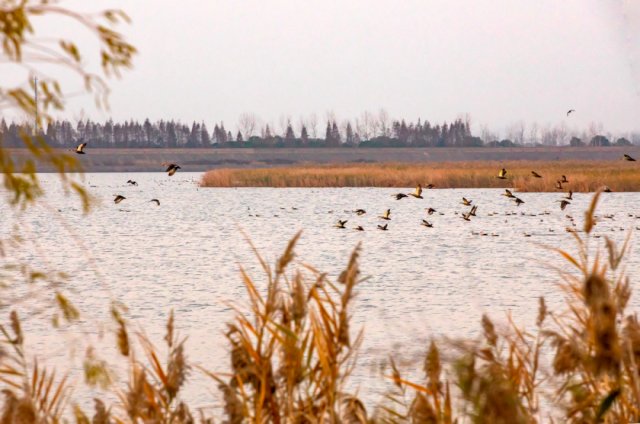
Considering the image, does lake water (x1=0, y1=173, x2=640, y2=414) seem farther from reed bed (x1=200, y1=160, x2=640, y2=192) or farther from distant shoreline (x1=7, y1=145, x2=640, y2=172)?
distant shoreline (x1=7, y1=145, x2=640, y2=172)

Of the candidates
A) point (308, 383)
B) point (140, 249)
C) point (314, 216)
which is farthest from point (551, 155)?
point (308, 383)

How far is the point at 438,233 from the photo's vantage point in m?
32.8

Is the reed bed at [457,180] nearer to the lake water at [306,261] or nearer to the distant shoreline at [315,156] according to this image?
the lake water at [306,261]

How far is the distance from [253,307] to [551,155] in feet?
491

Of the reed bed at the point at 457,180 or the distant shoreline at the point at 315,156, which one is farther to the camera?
the distant shoreline at the point at 315,156

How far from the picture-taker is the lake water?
12.0 metres

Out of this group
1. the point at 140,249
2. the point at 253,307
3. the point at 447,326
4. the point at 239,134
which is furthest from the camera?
the point at 239,134

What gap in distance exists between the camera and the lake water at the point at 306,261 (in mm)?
12008

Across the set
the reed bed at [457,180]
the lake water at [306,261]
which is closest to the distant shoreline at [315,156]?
the reed bed at [457,180]

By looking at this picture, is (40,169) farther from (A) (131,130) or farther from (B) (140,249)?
(B) (140,249)

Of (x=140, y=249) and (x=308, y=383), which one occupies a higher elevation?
(x=308, y=383)

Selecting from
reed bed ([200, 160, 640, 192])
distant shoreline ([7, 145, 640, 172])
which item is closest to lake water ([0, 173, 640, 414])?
reed bed ([200, 160, 640, 192])

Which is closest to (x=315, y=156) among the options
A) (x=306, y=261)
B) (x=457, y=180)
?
(x=457, y=180)

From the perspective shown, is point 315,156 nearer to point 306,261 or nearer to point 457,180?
point 457,180
